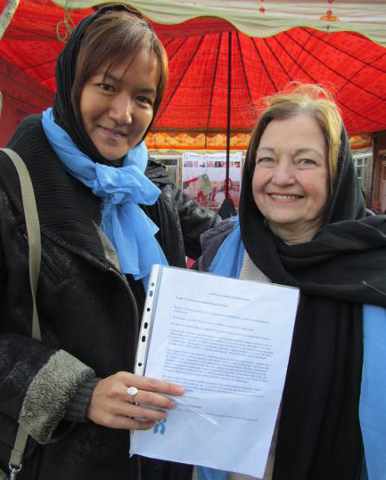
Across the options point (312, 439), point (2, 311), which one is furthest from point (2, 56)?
point (312, 439)

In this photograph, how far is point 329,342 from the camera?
117cm

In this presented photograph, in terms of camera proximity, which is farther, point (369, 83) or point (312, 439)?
point (369, 83)

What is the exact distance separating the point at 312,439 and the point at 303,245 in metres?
0.53

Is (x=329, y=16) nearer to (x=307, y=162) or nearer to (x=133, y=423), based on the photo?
(x=307, y=162)

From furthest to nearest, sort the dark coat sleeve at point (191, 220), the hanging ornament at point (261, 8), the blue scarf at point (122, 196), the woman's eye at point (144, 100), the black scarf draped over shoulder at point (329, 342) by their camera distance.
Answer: the hanging ornament at point (261, 8) < the dark coat sleeve at point (191, 220) < the woman's eye at point (144, 100) < the blue scarf at point (122, 196) < the black scarf draped over shoulder at point (329, 342)

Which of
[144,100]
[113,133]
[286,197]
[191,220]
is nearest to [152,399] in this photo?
[286,197]

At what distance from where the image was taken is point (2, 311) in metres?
1.15

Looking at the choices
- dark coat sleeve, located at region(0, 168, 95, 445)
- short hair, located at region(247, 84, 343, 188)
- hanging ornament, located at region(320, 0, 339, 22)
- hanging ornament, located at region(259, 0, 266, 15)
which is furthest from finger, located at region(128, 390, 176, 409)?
hanging ornament, located at region(320, 0, 339, 22)

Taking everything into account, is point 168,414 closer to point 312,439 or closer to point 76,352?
point 76,352

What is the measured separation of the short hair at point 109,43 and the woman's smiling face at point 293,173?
18.6 inches

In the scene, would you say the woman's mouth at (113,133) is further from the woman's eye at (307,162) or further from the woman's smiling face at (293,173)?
the woman's eye at (307,162)

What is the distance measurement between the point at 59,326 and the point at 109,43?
0.82 m

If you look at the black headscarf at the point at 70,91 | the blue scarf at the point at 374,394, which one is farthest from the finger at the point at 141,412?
the black headscarf at the point at 70,91

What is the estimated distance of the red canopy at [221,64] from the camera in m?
3.32
